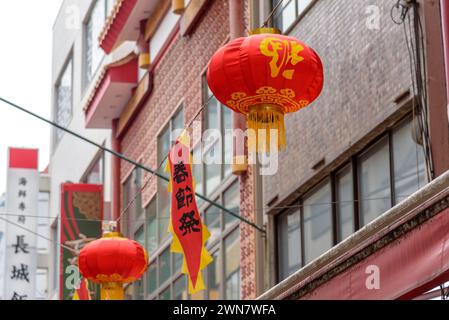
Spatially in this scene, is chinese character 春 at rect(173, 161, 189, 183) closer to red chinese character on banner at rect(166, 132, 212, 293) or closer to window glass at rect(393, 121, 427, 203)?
red chinese character on banner at rect(166, 132, 212, 293)

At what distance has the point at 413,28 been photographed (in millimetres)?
15836

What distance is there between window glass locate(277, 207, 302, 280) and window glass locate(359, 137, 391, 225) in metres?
2.75

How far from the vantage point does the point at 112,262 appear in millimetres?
20938

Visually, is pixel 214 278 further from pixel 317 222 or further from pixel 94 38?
pixel 94 38

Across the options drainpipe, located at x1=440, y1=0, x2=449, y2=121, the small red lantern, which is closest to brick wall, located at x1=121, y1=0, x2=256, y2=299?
the small red lantern

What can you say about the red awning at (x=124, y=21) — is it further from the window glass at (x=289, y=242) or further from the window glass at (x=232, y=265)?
the window glass at (x=289, y=242)

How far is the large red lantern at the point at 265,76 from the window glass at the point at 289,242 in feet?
20.6

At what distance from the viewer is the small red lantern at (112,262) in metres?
20.9

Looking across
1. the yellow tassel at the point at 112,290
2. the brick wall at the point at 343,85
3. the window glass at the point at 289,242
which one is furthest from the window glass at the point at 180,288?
the brick wall at the point at 343,85

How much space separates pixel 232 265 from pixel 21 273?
16456mm

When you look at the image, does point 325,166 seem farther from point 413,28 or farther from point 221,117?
point 221,117

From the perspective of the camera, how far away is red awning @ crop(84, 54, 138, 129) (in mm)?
32125

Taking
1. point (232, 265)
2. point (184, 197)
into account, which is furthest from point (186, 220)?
point (232, 265)

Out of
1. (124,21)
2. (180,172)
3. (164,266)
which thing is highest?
(124,21)
